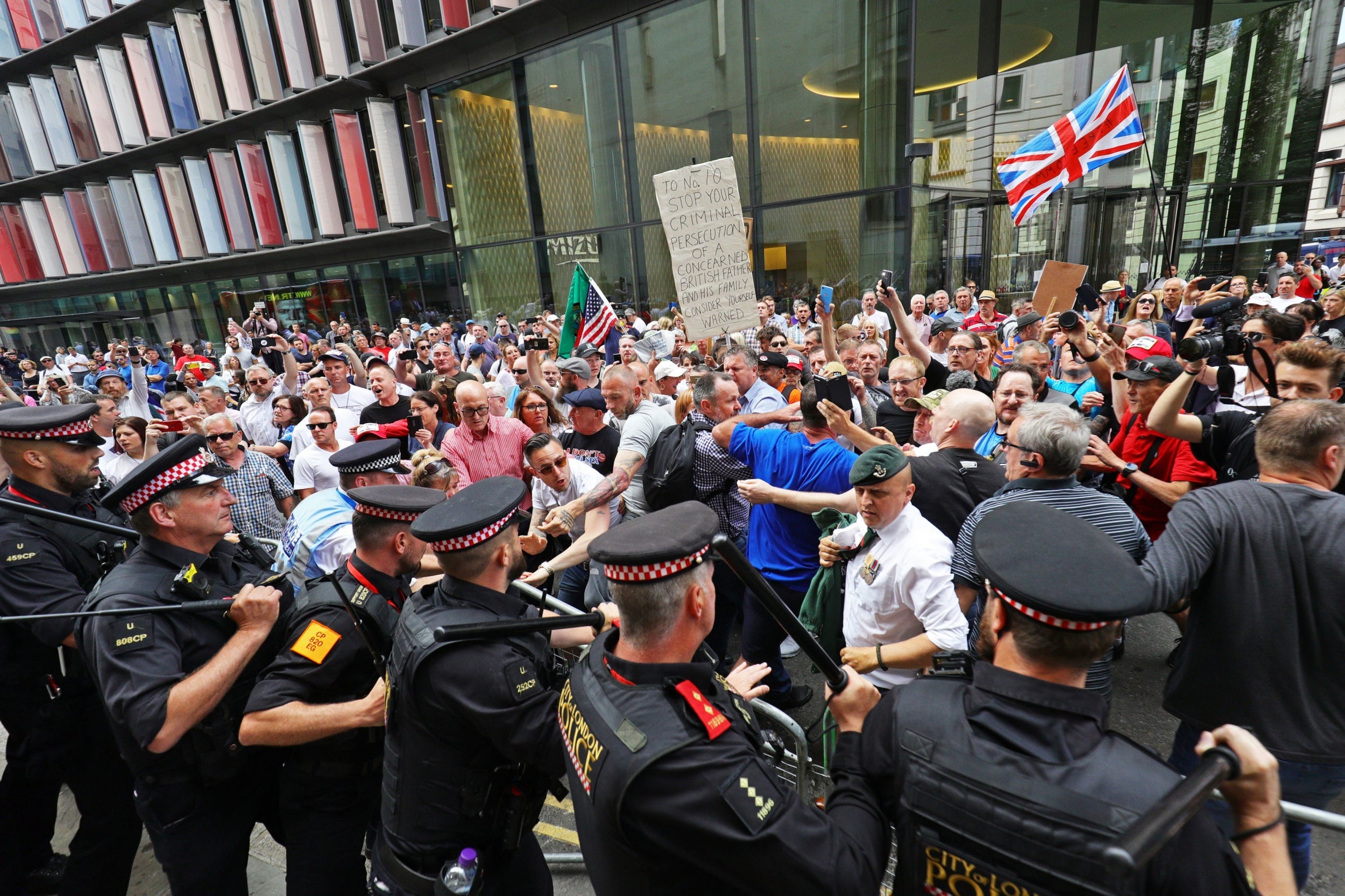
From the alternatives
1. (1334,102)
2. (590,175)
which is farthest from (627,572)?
(1334,102)

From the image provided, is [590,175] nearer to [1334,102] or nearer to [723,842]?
[723,842]

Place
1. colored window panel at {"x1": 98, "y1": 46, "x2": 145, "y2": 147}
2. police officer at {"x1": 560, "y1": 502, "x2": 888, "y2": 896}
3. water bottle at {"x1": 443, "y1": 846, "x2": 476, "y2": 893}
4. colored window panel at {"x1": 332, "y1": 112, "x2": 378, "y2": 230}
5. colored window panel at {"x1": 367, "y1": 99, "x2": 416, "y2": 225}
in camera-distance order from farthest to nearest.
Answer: colored window panel at {"x1": 98, "y1": 46, "x2": 145, "y2": 147}
colored window panel at {"x1": 332, "y1": 112, "x2": 378, "y2": 230}
colored window panel at {"x1": 367, "y1": 99, "x2": 416, "y2": 225}
water bottle at {"x1": 443, "y1": 846, "x2": 476, "y2": 893}
police officer at {"x1": 560, "y1": 502, "x2": 888, "y2": 896}

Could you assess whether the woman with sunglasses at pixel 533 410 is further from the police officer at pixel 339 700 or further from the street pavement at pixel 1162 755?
the police officer at pixel 339 700

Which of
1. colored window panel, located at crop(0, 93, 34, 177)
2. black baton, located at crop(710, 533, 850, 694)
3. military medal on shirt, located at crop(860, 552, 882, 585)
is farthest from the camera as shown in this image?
colored window panel, located at crop(0, 93, 34, 177)

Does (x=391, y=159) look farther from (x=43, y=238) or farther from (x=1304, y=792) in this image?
(x=1304, y=792)

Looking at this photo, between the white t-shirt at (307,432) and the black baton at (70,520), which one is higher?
the black baton at (70,520)

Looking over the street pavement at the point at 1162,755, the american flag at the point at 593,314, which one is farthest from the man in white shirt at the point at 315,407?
the american flag at the point at 593,314

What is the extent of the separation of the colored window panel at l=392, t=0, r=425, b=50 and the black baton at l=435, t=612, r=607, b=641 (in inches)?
851

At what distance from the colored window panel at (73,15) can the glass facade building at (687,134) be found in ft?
1.78

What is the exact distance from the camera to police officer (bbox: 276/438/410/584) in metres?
3.20

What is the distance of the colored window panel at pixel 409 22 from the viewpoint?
60.1 ft

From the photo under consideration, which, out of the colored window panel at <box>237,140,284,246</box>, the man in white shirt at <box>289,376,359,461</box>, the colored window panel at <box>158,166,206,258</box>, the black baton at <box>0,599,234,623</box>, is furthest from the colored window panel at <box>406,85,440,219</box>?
the black baton at <box>0,599,234,623</box>

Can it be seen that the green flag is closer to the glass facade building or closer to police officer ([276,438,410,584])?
police officer ([276,438,410,584])

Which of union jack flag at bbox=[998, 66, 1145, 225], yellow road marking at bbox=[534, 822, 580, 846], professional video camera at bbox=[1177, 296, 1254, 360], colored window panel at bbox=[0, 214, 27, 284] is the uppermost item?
colored window panel at bbox=[0, 214, 27, 284]
